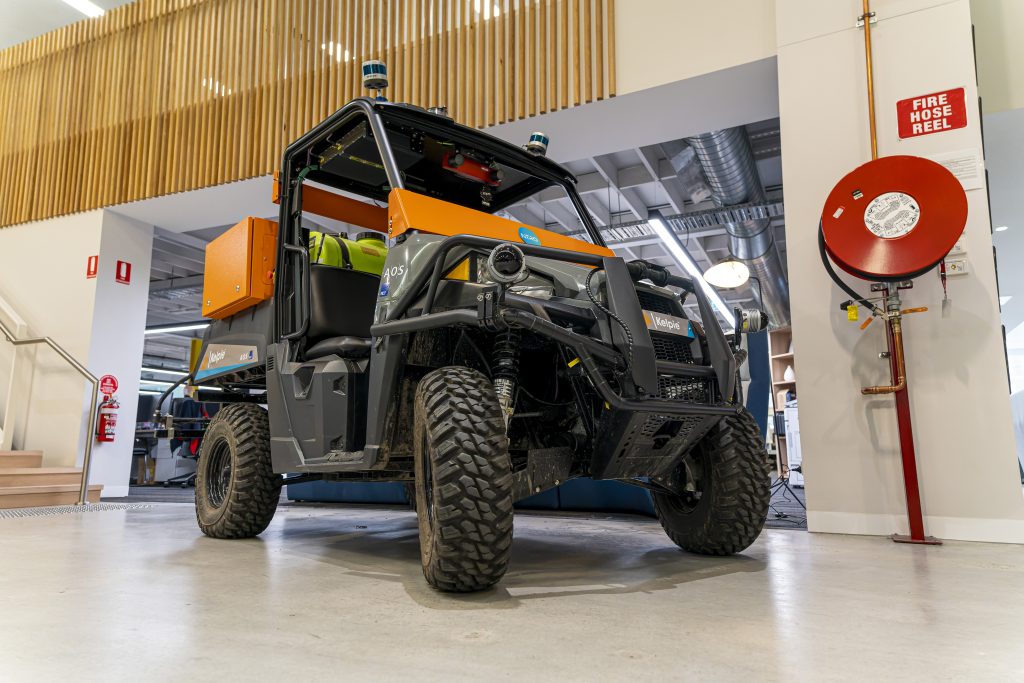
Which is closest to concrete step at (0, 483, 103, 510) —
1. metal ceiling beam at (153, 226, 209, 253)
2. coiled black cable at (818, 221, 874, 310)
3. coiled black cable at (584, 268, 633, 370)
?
metal ceiling beam at (153, 226, 209, 253)

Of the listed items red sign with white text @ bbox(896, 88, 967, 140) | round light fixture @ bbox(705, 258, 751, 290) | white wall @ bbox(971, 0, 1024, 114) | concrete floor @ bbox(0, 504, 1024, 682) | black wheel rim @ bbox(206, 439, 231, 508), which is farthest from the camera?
round light fixture @ bbox(705, 258, 751, 290)

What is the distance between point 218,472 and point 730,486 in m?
2.95

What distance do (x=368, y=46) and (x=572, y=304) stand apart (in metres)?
5.57

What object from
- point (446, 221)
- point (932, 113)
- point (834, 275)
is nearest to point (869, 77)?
point (932, 113)

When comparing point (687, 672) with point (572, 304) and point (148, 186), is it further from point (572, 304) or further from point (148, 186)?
point (148, 186)

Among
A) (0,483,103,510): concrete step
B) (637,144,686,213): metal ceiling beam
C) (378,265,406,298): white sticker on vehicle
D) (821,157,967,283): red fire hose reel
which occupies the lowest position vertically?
(0,483,103,510): concrete step

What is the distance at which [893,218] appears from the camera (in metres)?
3.95

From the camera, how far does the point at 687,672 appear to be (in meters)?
1.43

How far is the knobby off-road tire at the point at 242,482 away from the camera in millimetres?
3676

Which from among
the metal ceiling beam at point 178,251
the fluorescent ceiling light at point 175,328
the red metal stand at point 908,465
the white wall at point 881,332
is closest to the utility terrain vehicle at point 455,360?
the red metal stand at point 908,465

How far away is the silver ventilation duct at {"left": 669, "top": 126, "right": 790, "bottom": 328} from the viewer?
302 inches

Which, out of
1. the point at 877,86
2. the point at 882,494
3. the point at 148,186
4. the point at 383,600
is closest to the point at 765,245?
the point at 877,86

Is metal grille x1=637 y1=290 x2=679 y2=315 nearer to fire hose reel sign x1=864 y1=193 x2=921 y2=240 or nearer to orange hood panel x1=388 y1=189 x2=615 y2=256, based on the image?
orange hood panel x1=388 y1=189 x2=615 y2=256

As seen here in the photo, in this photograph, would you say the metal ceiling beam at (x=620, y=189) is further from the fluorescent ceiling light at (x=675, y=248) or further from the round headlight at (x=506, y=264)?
the round headlight at (x=506, y=264)
